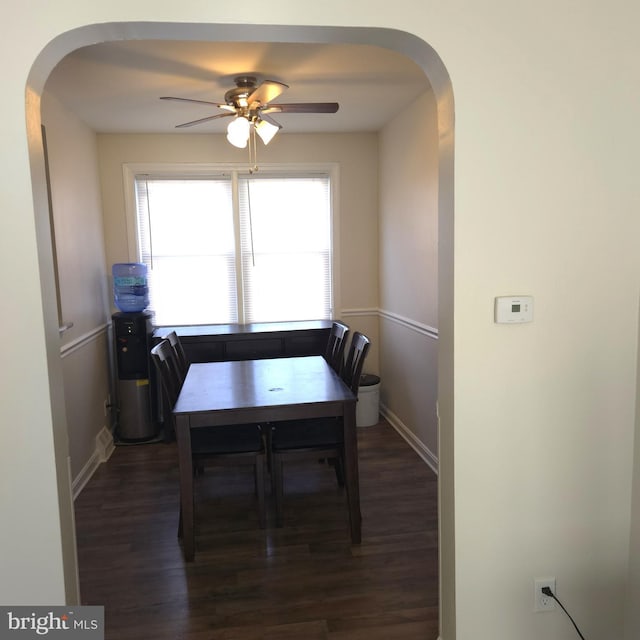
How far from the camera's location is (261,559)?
8.52 feet

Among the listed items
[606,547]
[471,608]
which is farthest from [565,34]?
[471,608]

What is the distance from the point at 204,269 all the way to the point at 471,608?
3.68 m

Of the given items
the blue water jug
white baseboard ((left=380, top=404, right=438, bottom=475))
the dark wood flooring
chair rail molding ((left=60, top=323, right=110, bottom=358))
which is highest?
the blue water jug

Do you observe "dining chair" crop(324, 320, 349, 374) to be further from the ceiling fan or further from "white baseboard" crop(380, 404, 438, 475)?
the ceiling fan

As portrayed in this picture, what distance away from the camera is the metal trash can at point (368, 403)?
451cm

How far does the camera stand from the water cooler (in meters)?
4.22

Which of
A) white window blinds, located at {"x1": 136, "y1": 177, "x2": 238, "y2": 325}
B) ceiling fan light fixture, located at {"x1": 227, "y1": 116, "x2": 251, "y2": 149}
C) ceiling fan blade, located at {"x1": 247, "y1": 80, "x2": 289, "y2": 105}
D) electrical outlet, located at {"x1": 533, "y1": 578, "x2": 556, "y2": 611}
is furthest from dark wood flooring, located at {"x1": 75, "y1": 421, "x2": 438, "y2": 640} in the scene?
ceiling fan blade, located at {"x1": 247, "y1": 80, "x2": 289, "y2": 105}

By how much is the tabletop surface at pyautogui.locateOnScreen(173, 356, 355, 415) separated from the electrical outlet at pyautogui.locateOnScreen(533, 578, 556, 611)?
1147mm

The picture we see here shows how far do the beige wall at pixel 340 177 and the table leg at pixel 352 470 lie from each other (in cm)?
232

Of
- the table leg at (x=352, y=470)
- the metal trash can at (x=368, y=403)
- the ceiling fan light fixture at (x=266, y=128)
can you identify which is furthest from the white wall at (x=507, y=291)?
the metal trash can at (x=368, y=403)

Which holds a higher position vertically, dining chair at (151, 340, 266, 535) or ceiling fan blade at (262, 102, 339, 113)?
ceiling fan blade at (262, 102, 339, 113)

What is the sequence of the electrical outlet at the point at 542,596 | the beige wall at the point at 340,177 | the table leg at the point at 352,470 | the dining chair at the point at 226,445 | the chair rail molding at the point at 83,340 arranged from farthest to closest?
1. the beige wall at the point at 340,177
2. the chair rail molding at the point at 83,340
3. the dining chair at the point at 226,445
4. the table leg at the point at 352,470
5. the electrical outlet at the point at 542,596

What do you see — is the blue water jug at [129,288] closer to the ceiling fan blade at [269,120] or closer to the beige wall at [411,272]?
the ceiling fan blade at [269,120]

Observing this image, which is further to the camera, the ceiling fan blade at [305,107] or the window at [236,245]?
the window at [236,245]
